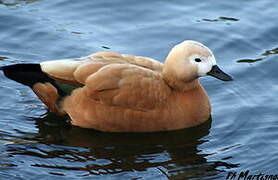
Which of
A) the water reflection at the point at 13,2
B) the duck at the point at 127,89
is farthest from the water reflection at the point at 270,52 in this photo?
the water reflection at the point at 13,2

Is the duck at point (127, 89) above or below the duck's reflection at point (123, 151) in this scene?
above

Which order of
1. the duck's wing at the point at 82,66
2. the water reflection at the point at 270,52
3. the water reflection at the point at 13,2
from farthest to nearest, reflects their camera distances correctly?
the water reflection at the point at 13,2 → the water reflection at the point at 270,52 → the duck's wing at the point at 82,66

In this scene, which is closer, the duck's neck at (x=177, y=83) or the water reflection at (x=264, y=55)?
the duck's neck at (x=177, y=83)

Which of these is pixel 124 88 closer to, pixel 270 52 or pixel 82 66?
pixel 82 66

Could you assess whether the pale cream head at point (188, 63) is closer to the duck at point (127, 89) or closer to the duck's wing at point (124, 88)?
the duck at point (127, 89)

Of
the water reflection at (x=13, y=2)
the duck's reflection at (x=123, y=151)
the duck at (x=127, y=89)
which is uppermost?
the water reflection at (x=13, y=2)

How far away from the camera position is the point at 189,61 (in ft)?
31.3

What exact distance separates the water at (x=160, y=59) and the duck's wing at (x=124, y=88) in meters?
0.48

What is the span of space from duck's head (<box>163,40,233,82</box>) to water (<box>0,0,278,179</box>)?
820 millimetres

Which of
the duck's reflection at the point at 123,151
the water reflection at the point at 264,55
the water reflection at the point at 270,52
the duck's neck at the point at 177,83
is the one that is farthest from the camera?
the water reflection at the point at 270,52

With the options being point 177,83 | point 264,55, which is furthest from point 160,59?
point 177,83

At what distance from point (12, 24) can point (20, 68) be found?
119 inches

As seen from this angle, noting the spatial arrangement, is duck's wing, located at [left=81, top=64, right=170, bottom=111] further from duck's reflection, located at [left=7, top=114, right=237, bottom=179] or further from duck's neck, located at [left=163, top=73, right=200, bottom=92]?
duck's reflection, located at [left=7, top=114, right=237, bottom=179]

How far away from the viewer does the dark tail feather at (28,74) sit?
31.9ft
